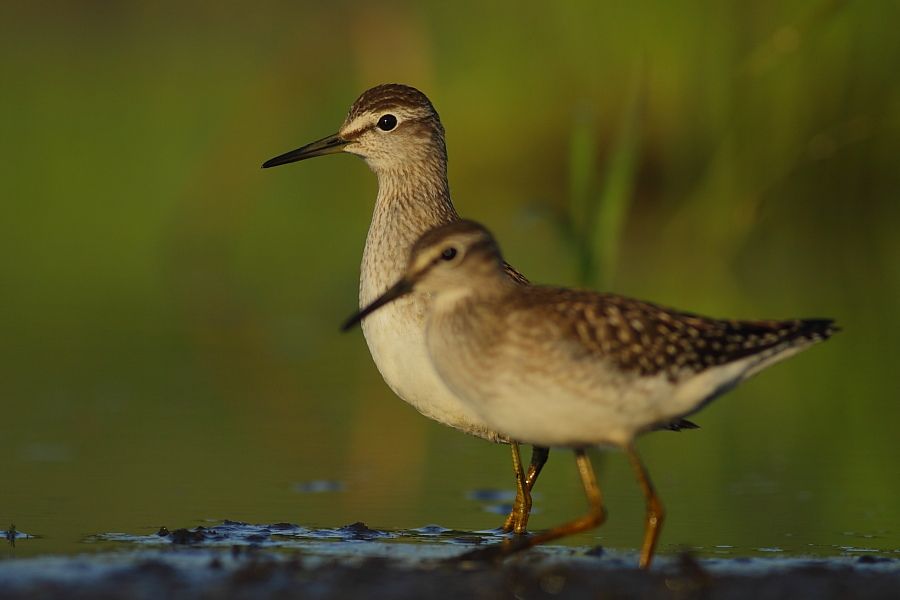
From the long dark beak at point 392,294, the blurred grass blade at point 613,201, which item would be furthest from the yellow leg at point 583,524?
the blurred grass blade at point 613,201

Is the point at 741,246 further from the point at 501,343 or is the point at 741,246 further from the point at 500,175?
the point at 501,343

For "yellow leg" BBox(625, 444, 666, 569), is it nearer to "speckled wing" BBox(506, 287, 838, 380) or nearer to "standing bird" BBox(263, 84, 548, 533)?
"speckled wing" BBox(506, 287, 838, 380)

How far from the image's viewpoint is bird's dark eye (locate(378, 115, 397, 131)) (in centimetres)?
958

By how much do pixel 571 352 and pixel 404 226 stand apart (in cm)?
237

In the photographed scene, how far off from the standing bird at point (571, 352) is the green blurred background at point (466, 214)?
1.18 meters

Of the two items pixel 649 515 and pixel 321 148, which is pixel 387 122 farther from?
pixel 649 515

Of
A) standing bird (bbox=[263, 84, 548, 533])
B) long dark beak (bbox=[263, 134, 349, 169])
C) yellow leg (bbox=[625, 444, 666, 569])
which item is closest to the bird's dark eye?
→ standing bird (bbox=[263, 84, 548, 533])

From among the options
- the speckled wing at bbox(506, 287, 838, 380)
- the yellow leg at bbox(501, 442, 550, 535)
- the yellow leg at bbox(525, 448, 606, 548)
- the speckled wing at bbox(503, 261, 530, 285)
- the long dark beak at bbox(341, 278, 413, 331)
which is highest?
the speckled wing at bbox(503, 261, 530, 285)

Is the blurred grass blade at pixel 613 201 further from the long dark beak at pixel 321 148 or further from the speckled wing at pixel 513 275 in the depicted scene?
the speckled wing at pixel 513 275

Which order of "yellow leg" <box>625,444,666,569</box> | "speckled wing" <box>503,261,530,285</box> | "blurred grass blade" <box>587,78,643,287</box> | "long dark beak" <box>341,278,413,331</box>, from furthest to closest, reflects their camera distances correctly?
"blurred grass blade" <box>587,78,643,287</box>, "speckled wing" <box>503,261,530,285</box>, "long dark beak" <box>341,278,413,331</box>, "yellow leg" <box>625,444,666,569</box>

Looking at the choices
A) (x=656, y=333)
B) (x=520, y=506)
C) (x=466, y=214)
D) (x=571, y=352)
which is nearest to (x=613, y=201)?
(x=520, y=506)

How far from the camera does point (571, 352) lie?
704 cm

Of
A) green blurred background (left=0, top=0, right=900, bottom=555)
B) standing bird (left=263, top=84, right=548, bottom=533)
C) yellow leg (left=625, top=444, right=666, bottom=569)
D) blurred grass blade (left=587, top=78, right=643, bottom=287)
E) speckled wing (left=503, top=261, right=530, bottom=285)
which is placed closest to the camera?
yellow leg (left=625, top=444, right=666, bottom=569)

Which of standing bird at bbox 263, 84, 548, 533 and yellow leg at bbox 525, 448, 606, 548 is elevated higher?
standing bird at bbox 263, 84, 548, 533
